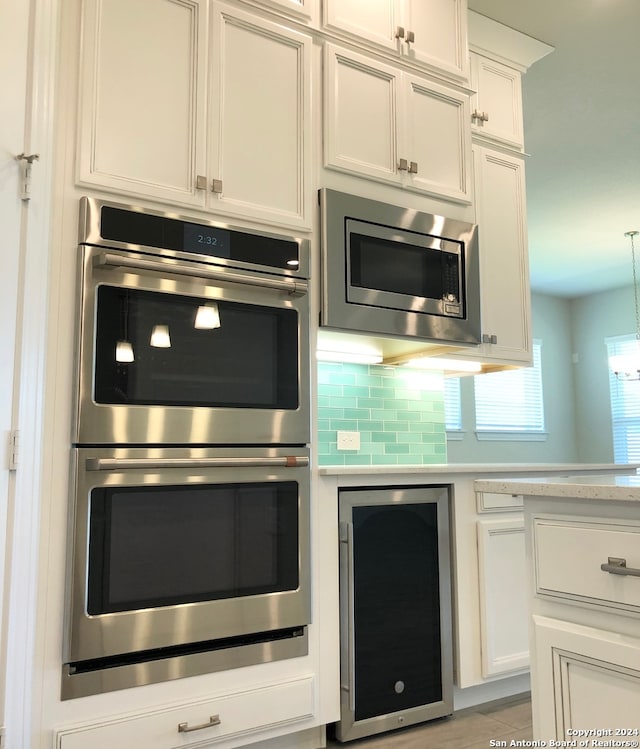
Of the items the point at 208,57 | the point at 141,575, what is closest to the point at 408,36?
the point at 208,57

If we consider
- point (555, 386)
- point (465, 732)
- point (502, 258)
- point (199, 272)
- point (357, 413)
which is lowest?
point (465, 732)

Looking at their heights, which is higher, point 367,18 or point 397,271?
point 367,18

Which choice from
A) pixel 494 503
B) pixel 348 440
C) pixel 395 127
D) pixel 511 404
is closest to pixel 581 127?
pixel 395 127

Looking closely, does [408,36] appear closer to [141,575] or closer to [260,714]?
[141,575]

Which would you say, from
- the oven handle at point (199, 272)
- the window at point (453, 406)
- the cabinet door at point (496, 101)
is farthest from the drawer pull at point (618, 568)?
the window at point (453, 406)

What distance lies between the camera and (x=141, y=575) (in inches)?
69.7

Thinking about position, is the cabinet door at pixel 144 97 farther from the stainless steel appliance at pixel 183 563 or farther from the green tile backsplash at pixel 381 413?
the green tile backsplash at pixel 381 413

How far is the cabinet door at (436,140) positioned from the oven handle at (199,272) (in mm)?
741

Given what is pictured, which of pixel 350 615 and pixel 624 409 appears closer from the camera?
pixel 350 615

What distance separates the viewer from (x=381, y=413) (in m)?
3.11

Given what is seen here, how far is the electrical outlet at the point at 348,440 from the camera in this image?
296 cm

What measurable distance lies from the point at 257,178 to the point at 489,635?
1.82m

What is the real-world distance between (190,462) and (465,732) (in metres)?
1.37

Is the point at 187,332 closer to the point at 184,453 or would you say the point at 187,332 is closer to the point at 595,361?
the point at 184,453
